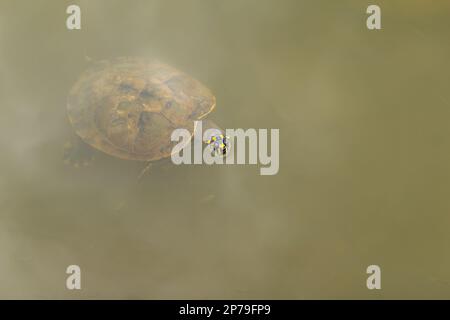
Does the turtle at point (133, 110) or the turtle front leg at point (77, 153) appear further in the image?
the turtle front leg at point (77, 153)

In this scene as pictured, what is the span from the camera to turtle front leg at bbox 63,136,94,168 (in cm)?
267

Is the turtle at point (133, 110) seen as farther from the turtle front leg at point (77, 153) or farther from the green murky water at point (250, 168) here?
the green murky water at point (250, 168)

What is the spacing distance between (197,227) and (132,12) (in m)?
1.52

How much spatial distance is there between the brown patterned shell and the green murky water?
16 cm

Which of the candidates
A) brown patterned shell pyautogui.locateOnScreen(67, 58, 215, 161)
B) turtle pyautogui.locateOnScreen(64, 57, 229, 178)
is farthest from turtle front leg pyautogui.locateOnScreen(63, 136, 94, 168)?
brown patterned shell pyautogui.locateOnScreen(67, 58, 215, 161)

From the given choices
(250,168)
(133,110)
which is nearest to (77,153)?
(133,110)

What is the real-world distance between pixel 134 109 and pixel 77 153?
0.52 metres

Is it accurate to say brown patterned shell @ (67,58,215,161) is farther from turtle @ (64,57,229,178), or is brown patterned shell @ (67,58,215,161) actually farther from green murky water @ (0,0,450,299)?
green murky water @ (0,0,450,299)

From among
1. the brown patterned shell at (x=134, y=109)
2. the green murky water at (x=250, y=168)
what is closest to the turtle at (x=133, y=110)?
the brown patterned shell at (x=134, y=109)

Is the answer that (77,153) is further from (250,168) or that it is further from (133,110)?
(250,168)

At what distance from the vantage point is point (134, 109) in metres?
2.47

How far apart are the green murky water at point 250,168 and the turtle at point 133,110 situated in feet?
0.43

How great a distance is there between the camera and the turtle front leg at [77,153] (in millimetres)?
2666

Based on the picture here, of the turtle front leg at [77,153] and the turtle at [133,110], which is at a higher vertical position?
the turtle at [133,110]
